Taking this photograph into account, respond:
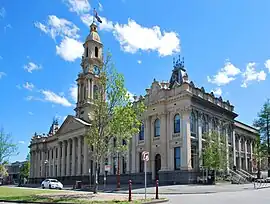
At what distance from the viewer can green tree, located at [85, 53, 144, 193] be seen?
88.0 ft

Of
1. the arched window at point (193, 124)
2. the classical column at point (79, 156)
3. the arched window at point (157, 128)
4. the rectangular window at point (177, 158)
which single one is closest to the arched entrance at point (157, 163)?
the arched window at point (157, 128)

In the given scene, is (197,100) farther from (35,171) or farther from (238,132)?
(35,171)

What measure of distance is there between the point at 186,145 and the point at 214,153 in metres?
4.02

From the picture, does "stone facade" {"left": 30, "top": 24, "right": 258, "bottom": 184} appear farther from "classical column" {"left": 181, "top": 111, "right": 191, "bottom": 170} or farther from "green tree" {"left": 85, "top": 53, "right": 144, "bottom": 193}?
"green tree" {"left": 85, "top": 53, "right": 144, "bottom": 193}

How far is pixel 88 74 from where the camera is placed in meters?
75.4

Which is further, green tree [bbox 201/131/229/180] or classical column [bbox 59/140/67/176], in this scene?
classical column [bbox 59/140/67/176]

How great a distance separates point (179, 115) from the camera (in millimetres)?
49688

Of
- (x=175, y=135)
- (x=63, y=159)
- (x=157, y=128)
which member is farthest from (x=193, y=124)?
(x=63, y=159)

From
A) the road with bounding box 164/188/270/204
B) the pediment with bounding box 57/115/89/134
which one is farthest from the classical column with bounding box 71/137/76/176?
the road with bounding box 164/188/270/204

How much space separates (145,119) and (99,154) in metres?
28.2

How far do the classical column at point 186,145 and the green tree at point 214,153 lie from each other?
215 centimetres

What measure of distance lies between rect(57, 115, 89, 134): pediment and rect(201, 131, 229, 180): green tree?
29.7 metres

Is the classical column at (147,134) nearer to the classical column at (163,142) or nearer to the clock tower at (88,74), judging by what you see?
the classical column at (163,142)

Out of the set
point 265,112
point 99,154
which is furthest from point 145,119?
point 99,154
